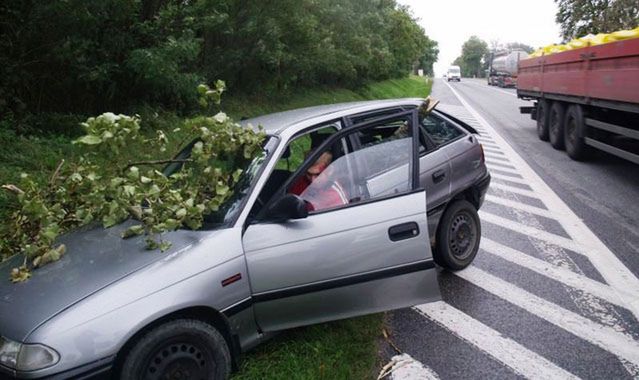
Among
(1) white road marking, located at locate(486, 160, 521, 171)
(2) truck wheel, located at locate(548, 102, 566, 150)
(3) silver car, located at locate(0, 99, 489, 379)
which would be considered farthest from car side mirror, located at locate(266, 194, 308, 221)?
(2) truck wheel, located at locate(548, 102, 566, 150)

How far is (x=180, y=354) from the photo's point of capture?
2.88 metres

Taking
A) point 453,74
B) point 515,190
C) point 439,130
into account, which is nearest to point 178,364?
point 439,130

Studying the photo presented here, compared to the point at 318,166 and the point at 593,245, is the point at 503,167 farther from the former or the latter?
the point at 318,166

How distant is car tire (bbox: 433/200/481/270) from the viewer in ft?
15.8

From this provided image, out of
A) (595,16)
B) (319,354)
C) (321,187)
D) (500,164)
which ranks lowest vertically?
(500,164)

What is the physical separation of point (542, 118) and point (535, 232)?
786cm

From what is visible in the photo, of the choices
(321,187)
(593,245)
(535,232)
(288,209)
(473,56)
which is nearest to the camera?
(288,209)

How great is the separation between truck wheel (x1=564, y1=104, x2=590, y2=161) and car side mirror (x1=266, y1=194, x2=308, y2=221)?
332 inches

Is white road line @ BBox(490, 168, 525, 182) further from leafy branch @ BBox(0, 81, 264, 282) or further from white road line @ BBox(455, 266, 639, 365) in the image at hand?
leafy branch @ BBox(0, 81, 264, 282)

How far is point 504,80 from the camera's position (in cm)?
4897

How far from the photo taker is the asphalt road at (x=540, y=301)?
11.6 feet

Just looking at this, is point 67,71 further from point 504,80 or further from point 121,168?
point 504,80

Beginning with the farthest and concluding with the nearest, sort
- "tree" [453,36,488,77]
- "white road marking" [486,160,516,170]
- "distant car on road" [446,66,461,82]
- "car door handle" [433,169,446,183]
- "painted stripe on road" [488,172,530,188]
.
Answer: "tree" [453,36,488,77]
"distant car on road" [446,66,461,82]
"white road marking" [486,160,516,170]
"painted stripe on road" [488,172,530,188]
"car door handle" [433,169,446,183]

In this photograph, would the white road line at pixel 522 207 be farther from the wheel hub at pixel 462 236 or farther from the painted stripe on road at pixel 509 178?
the wheel hub at pixel 462 236
